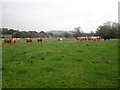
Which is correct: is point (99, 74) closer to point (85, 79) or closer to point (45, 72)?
point (85, 79)

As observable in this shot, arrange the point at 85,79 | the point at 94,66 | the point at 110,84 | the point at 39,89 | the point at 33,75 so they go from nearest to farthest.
Result: the point at 39,89 → the point at 110,84 → the point at 85,79 → the point at 33,75 → the point at 94,66

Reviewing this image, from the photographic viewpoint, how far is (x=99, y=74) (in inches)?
535

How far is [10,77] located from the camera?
507 inches

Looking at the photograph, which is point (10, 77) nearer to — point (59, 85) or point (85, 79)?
point (59, 85)

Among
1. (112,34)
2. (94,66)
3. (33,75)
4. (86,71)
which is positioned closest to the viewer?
(33,75)

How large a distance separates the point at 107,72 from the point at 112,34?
7604cm

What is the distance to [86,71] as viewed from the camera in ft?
46.9

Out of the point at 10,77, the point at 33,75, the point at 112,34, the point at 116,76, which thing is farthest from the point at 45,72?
the point at 112,34

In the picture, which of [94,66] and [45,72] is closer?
[45,72]

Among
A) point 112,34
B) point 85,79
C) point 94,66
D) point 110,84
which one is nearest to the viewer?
point 110,84

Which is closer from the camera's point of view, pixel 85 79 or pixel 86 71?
pixel 85 79

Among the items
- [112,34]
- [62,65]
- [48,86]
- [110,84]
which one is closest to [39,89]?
[48,86]

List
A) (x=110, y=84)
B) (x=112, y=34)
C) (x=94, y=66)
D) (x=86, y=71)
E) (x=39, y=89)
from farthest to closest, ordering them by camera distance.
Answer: (x=112, y=34), (x=94, y=66), (x=86, y=71), (x=110, y=84), (x=39, y=89)

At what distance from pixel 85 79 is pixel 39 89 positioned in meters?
2.95
